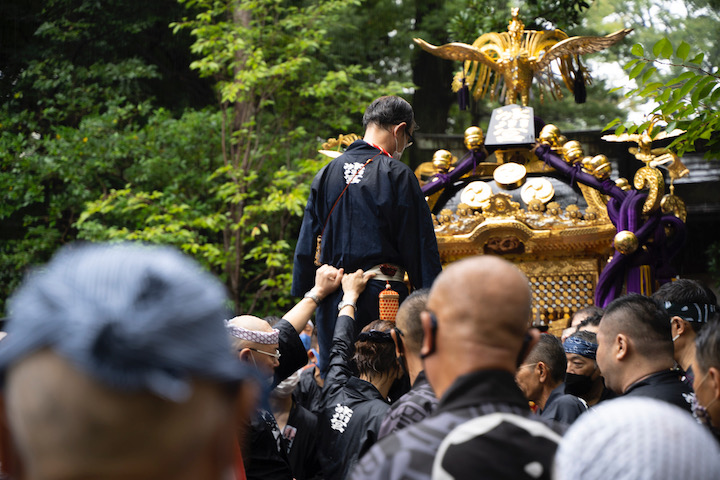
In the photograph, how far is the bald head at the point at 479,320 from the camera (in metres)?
1.77

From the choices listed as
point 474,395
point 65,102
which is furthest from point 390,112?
point 65,102

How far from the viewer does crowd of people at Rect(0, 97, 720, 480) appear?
0.85 meters

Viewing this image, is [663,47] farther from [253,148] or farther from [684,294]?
[253,148]

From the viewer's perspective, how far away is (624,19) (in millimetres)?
14828

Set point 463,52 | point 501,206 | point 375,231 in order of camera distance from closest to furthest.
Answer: point 375,231, point 501,206, point 463,52

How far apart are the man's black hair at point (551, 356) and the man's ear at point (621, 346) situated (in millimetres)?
849

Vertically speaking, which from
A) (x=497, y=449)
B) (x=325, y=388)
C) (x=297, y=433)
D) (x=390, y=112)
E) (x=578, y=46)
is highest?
(x=578, y=46)

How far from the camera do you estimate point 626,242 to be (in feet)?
19.0

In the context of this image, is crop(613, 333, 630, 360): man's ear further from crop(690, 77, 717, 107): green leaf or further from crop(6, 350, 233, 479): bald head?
crop(6, 350, 233, 479): bald head

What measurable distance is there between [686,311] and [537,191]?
2.56 meters

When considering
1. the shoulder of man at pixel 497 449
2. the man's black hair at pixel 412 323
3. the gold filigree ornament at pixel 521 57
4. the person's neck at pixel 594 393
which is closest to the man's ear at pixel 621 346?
the man's black hair at pixel 412 323

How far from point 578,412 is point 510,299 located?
2.04 metres

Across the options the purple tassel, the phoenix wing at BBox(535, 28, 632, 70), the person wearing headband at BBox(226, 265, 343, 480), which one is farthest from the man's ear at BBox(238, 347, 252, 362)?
the purple tassel

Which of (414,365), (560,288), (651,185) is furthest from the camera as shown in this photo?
(560,288)
